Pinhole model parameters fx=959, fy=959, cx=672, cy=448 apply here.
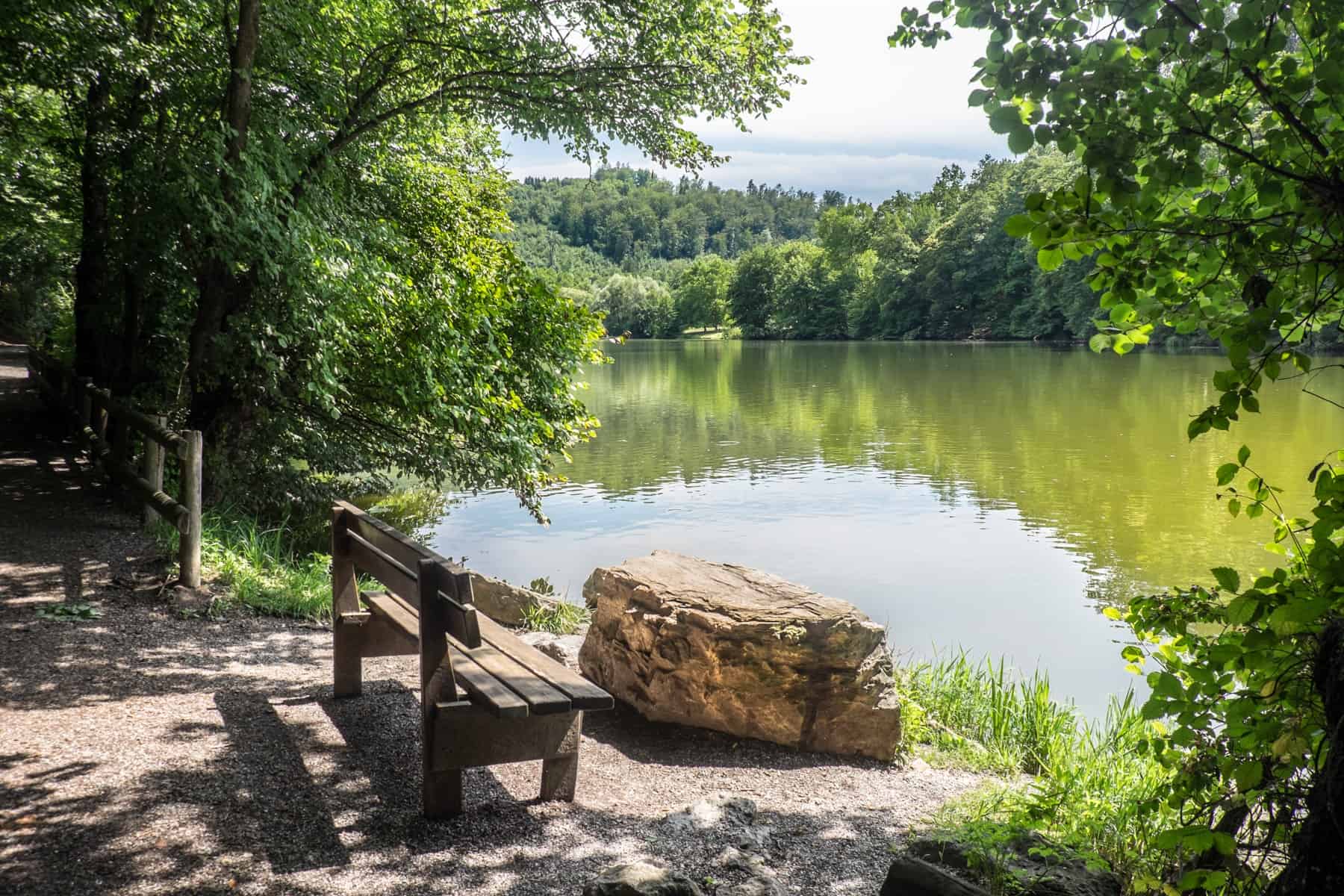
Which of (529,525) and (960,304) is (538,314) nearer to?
(529,525)

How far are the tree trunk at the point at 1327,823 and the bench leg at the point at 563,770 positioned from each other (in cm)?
294

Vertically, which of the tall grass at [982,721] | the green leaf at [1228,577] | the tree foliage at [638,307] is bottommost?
the tall grass at [982,721]

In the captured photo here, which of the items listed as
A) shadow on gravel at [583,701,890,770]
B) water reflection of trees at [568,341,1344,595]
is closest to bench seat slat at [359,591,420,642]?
shadow on gravel at [583,701,890,770]

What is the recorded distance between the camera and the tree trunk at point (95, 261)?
11.0 m

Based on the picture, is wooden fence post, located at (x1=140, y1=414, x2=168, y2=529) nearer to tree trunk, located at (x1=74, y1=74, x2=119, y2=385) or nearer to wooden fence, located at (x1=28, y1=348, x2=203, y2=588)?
wooden fence, located at (x1=28, y1=348, x2=203, y2=588)

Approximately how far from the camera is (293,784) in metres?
4.25

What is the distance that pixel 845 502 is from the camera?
16781 millimetres

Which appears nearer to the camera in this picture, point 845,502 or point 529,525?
point 529,525

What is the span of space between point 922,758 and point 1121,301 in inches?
176

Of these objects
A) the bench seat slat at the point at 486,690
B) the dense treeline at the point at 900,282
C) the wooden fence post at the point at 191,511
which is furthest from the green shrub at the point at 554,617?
the dense treeline at the point at 900,282

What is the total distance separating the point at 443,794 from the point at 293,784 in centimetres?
71

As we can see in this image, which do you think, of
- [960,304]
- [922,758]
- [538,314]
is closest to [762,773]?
[922,758]

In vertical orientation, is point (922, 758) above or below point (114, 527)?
below

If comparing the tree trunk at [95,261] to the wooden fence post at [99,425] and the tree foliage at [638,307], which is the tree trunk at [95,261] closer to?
the wooden fence post at [99,425]
